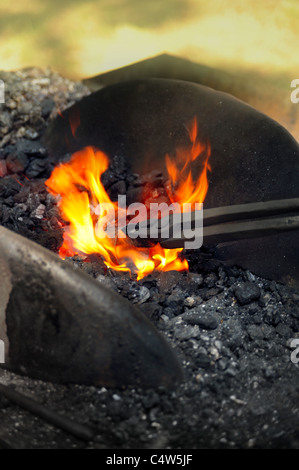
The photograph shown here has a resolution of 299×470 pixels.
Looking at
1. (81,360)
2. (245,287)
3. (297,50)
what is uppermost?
(297,50)

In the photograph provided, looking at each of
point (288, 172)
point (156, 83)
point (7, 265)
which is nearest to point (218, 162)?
point (288, 172)

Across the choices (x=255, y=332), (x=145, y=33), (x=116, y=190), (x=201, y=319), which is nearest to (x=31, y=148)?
(x=116, y=190)

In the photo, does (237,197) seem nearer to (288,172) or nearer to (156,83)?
(288,172)

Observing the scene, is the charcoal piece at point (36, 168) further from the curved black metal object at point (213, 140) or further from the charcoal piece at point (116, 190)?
the charcoal piece at point (116, 190)

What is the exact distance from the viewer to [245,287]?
235cm

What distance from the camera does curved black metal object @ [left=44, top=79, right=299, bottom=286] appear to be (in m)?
2.54

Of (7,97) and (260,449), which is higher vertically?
(7,97)

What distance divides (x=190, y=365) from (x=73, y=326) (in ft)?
1.64

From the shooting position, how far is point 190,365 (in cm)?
193

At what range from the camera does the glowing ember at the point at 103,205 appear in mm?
2580

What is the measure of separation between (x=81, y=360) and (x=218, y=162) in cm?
148

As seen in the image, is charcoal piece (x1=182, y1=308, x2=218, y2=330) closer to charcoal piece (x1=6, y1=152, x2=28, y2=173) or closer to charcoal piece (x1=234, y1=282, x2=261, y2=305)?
charcoal piece (x1=234, y1=282, x2=261, y2=305)

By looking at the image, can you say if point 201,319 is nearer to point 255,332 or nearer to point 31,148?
point 255,332

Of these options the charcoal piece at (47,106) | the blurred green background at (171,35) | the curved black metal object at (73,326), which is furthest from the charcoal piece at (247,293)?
the charcoal piece at (47,106)
